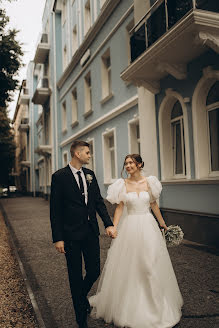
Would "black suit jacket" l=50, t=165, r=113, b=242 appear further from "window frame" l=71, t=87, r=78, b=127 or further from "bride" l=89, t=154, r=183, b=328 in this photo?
"window frame" l=71, t=87, r=78, b=127

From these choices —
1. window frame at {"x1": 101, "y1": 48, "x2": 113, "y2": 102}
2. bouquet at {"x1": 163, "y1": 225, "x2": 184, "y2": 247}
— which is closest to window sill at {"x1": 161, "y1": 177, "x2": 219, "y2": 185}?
bouquet at {"x1": 163, "y1": 225, "x2": 184, "y2": 247}

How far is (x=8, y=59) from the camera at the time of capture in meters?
12.7

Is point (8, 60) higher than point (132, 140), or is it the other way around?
point (8, 60)

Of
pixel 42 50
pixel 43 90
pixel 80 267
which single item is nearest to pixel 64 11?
pixel 42 50

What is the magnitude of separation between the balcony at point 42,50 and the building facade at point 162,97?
8.36 m

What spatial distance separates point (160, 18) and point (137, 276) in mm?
6899

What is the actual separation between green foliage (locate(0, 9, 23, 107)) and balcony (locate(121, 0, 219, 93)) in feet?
17.4

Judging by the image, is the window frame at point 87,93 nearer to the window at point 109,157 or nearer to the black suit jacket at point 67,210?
the window at point 109,157

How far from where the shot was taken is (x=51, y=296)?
4.62 meters

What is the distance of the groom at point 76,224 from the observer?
3.44 m

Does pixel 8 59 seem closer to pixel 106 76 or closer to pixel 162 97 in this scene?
pixel 106 76

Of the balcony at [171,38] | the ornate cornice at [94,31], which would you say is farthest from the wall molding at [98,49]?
the balcony at [171,38]

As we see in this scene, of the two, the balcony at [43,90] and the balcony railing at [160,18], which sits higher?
the balcony at [43,90]

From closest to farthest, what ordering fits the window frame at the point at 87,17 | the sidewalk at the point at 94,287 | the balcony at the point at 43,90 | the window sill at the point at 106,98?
the sidewalk at the point at 94,287, the window sill at the point at 106,98, the window frame at the point at 87,17, the balcony at the point at 43,90
